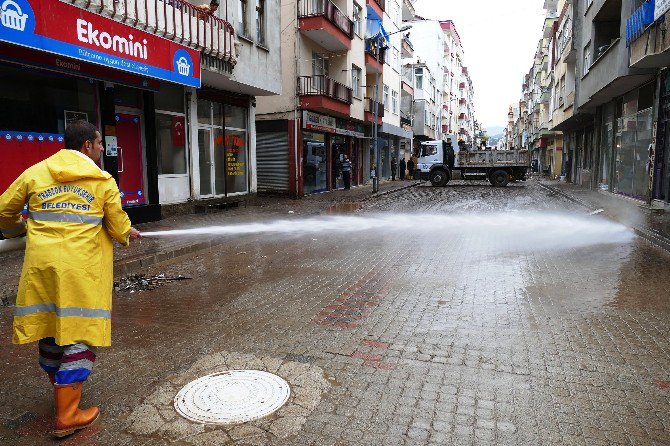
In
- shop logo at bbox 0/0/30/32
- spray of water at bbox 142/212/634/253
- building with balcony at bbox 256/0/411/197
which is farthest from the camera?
building with balcony at bbox 256/0/411/197

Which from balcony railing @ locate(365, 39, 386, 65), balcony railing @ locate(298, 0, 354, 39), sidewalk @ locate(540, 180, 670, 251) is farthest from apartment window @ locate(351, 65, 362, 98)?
sidewalk @ locate(540, 180, 670, 251)

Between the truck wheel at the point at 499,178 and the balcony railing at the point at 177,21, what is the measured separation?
22157mm

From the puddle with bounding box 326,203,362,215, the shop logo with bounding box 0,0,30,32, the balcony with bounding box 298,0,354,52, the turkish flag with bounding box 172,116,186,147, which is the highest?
the balcony with bounding box 298,0,354,52

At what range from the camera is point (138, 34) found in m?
10.4

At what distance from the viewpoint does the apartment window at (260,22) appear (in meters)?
16.7

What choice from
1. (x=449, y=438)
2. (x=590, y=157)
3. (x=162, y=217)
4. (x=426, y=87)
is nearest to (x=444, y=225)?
(x=162, y=217)

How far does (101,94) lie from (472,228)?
31.0 feet

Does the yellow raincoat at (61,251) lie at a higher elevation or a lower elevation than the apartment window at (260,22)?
lower

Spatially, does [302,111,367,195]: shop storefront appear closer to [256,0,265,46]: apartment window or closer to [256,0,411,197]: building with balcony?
[256,0,411,197]: building with balcony

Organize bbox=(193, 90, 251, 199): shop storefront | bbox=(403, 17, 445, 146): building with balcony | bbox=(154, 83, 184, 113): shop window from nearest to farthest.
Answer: bbox=(154, 83, 184, 113): shop window < bbox=(193, 90, 251, 199): shop storefront < bbox=(403, 17, 445, 146): building with balcony

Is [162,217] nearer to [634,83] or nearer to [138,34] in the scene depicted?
[138,34]

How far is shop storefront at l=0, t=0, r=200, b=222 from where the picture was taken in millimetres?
8711

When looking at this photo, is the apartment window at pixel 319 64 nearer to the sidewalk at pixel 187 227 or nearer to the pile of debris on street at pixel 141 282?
the sidewalk at pixel 187 227

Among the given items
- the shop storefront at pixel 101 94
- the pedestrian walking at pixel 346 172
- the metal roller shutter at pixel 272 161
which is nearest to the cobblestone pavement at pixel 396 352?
the shop storefront at pixel 101 94
